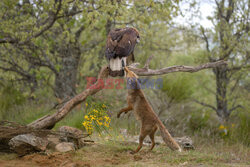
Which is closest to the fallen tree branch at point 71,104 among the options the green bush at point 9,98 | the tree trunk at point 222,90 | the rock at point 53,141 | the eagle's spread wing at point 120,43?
the rock at point 53,141

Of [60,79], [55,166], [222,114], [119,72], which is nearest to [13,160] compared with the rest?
[55,166]

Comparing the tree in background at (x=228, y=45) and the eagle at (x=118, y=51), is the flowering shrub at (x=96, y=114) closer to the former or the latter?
the eagle at (x=118, y=51)

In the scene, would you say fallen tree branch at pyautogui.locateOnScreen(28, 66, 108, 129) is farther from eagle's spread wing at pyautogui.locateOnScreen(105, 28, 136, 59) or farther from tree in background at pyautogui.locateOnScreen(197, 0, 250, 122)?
tree in background at pyautogui.locateOnScreen(197, 0, 250, 122)

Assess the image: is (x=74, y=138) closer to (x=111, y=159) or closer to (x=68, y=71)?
(x=111, y=159)

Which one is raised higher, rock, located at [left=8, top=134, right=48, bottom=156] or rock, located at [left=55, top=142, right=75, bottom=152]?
rock, located at [left=8, top=134, right=48, bottom=156]

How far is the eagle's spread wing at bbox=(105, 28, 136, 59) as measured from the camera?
4.39 meters

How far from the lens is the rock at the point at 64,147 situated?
4848mm

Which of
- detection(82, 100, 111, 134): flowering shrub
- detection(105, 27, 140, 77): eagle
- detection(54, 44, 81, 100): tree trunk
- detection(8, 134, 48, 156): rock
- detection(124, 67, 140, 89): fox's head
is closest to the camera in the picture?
detection(124, 67, 140, 89): fox's head

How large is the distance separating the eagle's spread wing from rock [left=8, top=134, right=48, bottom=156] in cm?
198

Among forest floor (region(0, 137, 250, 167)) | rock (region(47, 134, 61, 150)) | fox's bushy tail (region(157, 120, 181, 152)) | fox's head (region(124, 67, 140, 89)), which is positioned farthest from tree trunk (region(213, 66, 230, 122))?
rock (region(47, 134, 61, 150))

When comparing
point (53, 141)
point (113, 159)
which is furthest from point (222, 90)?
point (53, 141)

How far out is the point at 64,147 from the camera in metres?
4.89

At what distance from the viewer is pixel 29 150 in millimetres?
4613

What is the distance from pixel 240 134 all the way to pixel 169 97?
2822 mm
